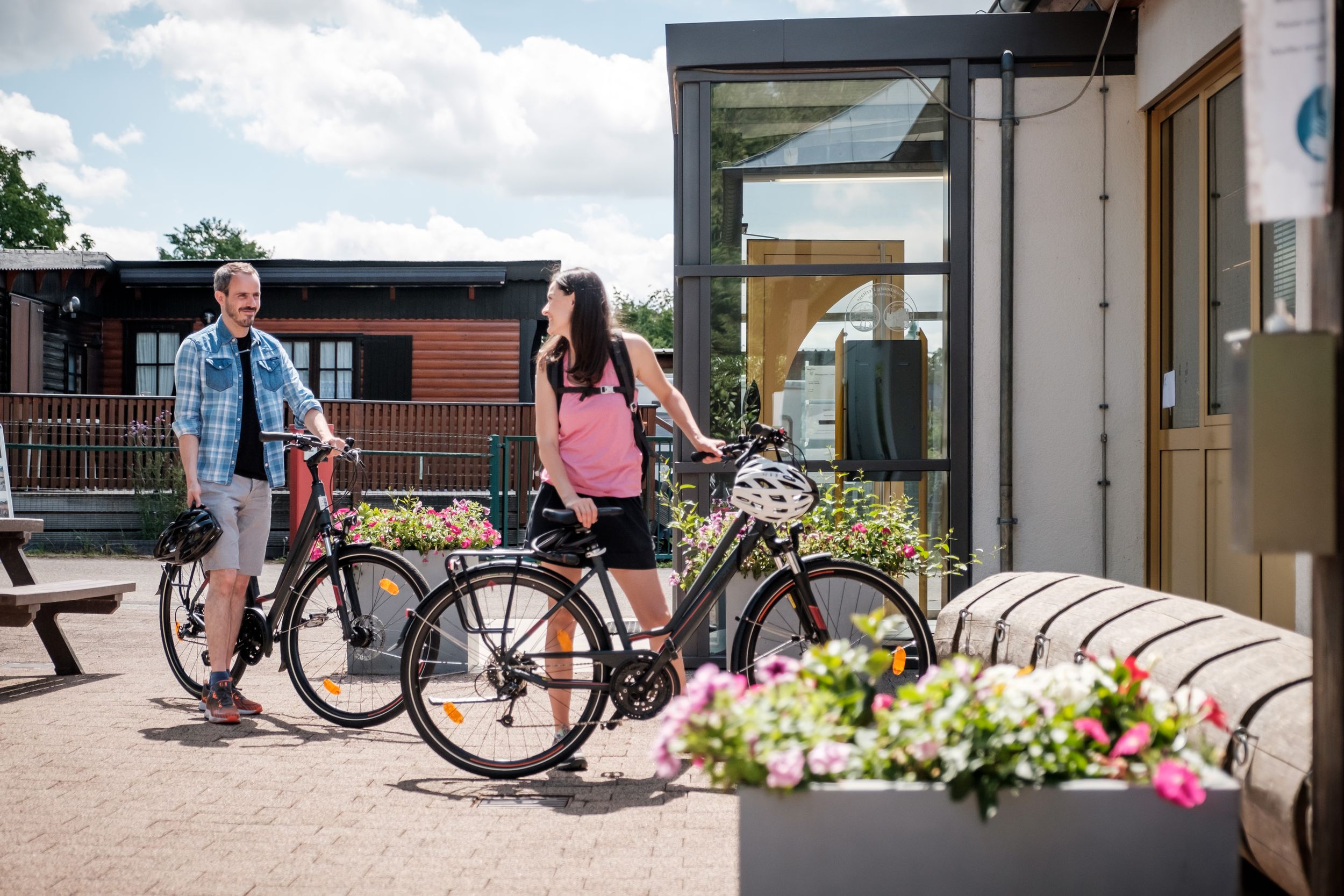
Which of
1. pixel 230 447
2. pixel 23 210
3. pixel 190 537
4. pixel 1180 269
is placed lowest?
pixel 190 537

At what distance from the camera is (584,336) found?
4250mm

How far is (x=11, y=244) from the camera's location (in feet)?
149

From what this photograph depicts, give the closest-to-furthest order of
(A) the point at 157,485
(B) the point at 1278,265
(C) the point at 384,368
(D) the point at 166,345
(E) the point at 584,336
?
(E) the point at 584,336 → (B) the point at 1278,265 → (A) the point at 157,485 → (C) the point at 384,368 → (D) the point at 166,345

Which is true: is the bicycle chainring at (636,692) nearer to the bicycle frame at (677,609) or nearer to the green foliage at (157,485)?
the bicycle frame at (677,609)

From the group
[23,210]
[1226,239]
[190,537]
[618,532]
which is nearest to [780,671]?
[618,532]

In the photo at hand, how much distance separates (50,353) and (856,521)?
64.2 ft

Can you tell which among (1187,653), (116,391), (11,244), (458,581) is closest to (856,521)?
(458,581)

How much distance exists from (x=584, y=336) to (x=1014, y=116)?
3192 millimetres

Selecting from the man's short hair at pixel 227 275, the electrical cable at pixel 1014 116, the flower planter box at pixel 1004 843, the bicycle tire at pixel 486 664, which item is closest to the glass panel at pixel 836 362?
the electrical cable at pixel 1014 116

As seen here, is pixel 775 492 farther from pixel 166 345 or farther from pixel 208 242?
pixel 208 242

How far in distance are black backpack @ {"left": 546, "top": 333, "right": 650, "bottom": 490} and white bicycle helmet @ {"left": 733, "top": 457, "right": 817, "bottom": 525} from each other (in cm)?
48

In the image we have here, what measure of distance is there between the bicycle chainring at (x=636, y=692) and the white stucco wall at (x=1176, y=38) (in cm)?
350

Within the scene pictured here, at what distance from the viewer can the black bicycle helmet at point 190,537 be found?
4.95 m

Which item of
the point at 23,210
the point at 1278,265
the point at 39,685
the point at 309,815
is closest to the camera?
the point at 309,815
